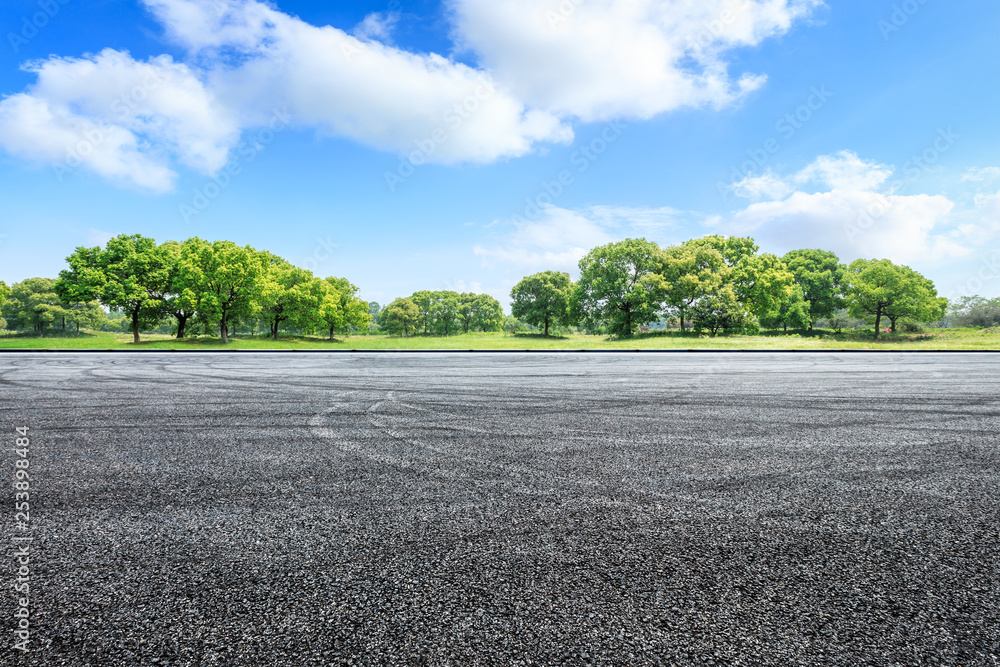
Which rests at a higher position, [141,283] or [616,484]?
[141,283]

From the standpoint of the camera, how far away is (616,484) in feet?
13.0

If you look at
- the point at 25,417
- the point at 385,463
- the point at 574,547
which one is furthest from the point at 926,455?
the point at 25,417

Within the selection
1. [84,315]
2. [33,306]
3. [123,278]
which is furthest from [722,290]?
[33,306]

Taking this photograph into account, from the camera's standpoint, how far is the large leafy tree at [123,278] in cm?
3941

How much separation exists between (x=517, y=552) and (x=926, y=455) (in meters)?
5.04

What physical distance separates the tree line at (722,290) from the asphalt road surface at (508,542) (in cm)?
3943

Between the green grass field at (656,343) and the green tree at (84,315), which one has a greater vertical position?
the green tree at (84,315)

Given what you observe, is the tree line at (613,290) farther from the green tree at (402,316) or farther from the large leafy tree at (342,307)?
the green tree at (402,316)

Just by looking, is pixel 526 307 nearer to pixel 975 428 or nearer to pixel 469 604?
pixel 975 428

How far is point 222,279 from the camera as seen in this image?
41656 millimetres

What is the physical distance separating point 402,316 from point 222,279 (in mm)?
39681

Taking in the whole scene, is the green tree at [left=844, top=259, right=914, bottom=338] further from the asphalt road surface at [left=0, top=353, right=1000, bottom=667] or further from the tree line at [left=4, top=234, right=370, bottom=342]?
the tree line at [left=4, top=234, right=370, bottom=342]

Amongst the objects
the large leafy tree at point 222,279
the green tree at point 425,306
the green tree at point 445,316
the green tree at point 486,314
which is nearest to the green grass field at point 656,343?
the large leafy tree at point 222,279

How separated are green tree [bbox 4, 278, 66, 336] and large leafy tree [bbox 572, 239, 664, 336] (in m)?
68.8
